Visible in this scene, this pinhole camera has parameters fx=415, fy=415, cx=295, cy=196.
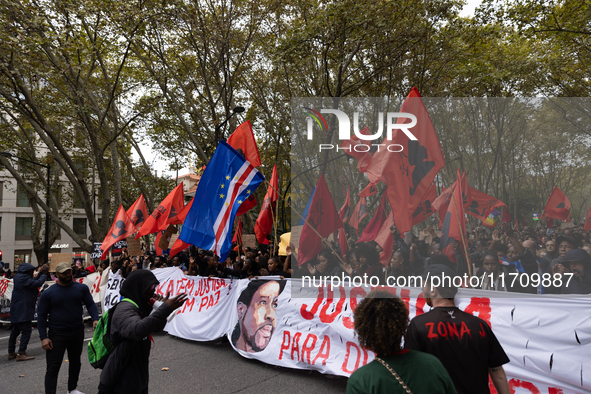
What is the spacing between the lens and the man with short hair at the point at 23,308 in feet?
23.2

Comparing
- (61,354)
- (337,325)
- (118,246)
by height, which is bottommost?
(61,354)

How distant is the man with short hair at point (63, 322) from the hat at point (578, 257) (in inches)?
244

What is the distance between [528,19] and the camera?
1095 centimetres

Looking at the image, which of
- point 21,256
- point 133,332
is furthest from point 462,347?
point 21,256

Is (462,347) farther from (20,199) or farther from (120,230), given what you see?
(20,199)

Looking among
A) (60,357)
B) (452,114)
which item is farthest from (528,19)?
(60,357)

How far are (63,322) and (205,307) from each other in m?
2.97

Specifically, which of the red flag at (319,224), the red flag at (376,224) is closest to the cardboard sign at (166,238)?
the red flag at (319,224)

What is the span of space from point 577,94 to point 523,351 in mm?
17003

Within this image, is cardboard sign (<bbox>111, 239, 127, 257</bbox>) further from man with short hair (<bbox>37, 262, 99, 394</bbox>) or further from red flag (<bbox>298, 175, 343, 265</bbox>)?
man with short hair (<bbox>37, 262, 99, 394</bbox>)

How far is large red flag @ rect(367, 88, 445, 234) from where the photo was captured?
5.58 metres

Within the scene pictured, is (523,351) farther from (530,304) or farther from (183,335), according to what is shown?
(183,335)

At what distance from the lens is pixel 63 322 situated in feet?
15.6

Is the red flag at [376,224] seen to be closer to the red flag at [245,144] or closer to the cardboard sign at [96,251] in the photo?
the red flag at [245,144]
